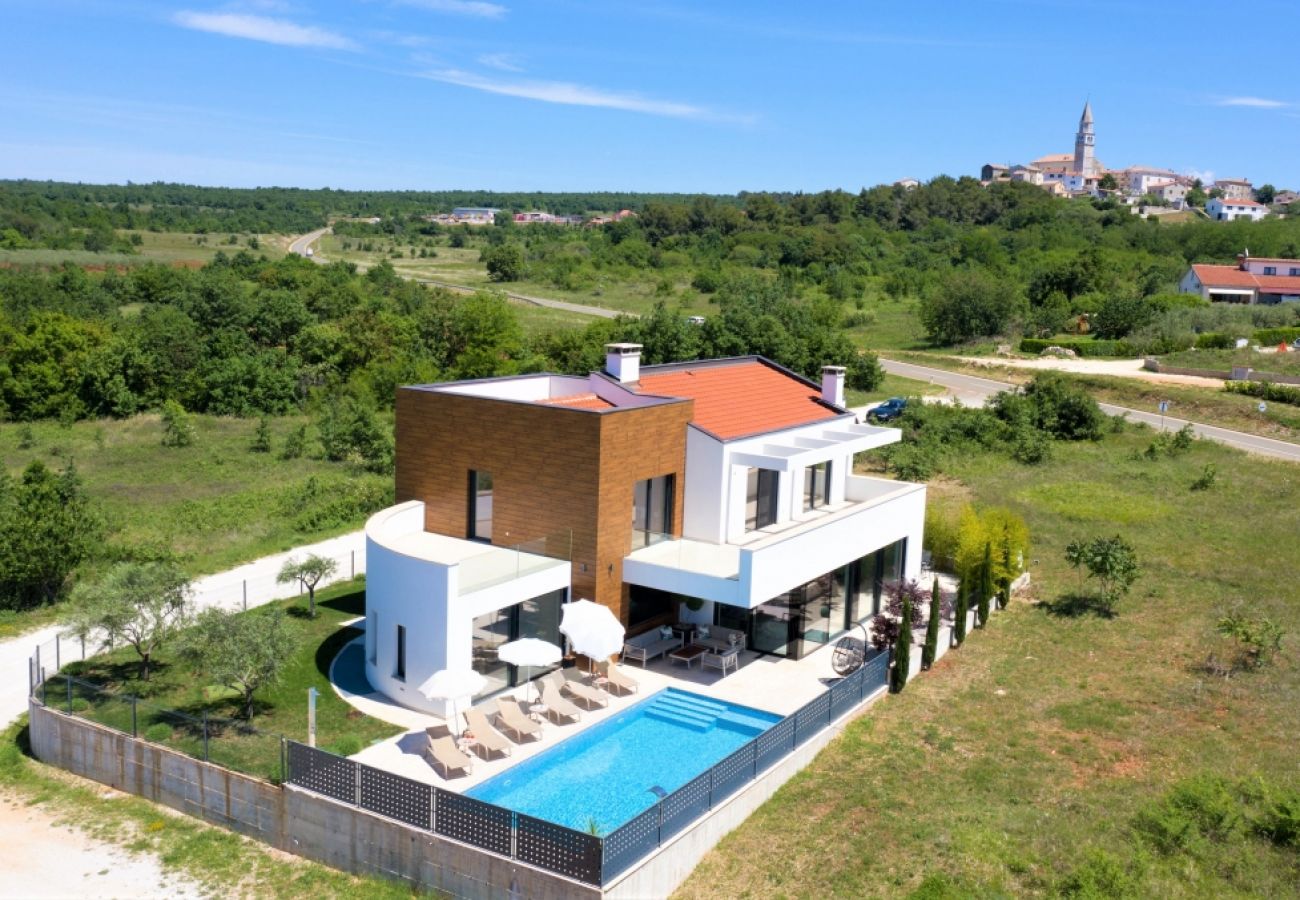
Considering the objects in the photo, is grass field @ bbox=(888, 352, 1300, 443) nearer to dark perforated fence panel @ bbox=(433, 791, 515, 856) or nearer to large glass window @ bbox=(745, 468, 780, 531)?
large glass window @ bbox=(745, 468, 780, 531)

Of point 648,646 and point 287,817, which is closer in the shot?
point 287,817

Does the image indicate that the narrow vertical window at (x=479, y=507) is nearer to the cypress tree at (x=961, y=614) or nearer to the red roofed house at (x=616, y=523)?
the red roofed house at (x=616, y=523)

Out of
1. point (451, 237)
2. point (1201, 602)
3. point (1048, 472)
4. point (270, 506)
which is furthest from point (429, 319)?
point (451, 237)

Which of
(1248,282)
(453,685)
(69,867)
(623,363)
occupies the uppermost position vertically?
(1248,282)

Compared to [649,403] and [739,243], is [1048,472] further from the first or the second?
[739,243]

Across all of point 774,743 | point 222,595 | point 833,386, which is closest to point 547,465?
point 774,743

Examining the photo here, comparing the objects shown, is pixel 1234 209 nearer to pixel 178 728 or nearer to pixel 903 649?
pixel 903 649

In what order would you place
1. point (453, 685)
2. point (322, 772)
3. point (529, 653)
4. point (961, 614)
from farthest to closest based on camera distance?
point (961, 614) < point (529, 653) < point (453, 685) < point (322, 772)
